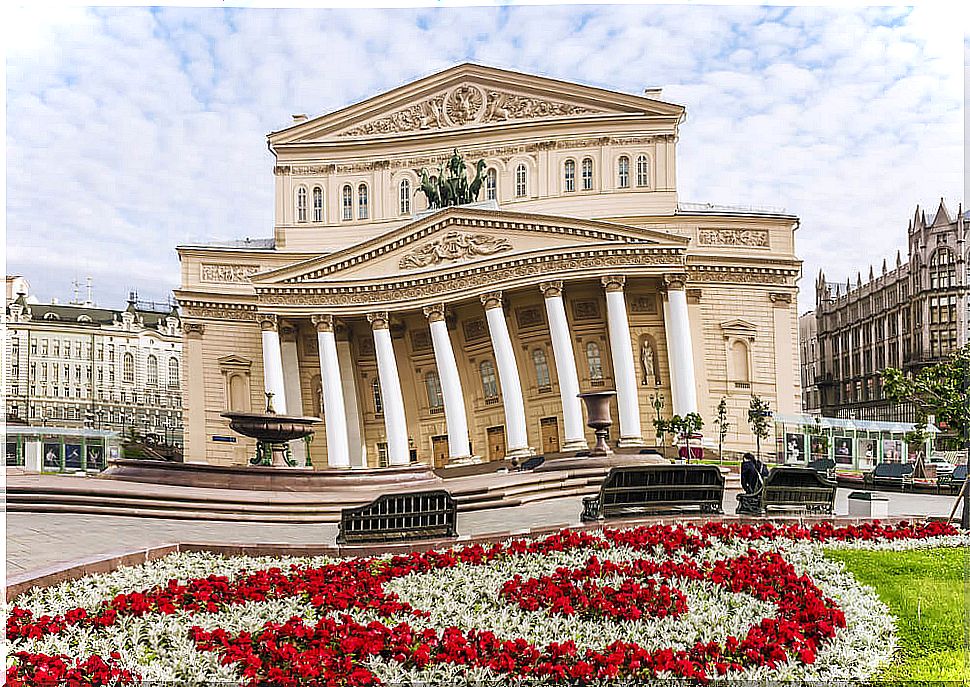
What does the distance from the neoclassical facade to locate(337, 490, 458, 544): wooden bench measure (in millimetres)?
4793

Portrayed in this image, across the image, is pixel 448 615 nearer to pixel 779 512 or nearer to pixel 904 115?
pixel 779 512

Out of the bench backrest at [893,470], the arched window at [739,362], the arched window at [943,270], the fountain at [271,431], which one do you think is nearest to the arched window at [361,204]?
the fountain at [271,431]

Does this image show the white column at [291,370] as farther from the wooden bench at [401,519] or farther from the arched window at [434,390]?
the wooden bench at [401,519]

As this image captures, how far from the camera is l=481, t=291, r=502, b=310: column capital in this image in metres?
15.4

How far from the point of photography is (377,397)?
14.4 meters

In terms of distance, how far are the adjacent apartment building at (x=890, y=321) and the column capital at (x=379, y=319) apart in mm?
6596

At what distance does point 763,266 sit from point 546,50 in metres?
4.69

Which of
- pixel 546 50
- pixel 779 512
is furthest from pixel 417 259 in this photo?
pixel 779 512

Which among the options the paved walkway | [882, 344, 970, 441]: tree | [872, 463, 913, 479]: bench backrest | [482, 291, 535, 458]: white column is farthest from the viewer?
[482, 291, 535, 458]: white column

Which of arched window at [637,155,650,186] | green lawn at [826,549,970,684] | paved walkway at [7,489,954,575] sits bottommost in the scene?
green lawn at [826,549,970,684]

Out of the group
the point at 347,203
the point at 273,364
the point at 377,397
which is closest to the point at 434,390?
the point at 377,397

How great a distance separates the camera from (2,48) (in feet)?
33.3

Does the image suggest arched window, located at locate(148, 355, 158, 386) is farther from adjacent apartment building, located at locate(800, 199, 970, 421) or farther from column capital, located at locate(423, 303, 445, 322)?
adjacent apartment building, located at locate(800, 199, 970, 421)

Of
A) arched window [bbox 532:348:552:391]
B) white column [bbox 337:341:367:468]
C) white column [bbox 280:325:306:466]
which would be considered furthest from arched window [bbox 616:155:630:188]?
white column [bbox 280:325:306:466]
